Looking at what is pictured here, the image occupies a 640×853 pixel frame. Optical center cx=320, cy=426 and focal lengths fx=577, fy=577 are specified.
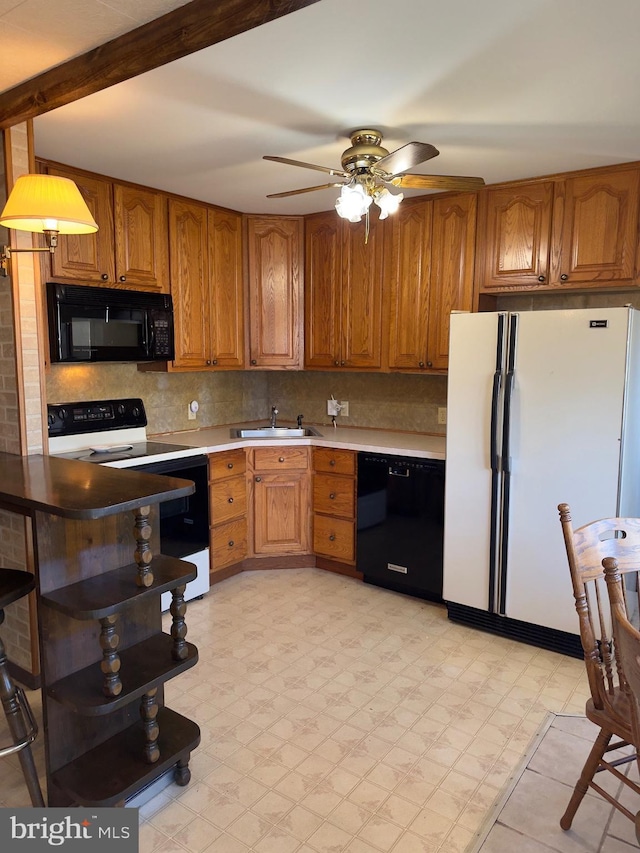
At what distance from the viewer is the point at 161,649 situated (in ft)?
6.31

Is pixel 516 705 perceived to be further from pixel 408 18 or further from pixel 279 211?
pixel 279 211

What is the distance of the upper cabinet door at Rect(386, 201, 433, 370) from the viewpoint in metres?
3.39

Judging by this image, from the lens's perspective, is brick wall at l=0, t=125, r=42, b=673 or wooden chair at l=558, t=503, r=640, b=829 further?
brick wall at l=0, t=125, r=42, b=673

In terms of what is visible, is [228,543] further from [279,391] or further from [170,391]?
[279,391]

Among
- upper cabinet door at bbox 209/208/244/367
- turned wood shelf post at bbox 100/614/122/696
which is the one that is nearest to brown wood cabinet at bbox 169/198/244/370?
upper cabinet door at bbox 209/208/244/367

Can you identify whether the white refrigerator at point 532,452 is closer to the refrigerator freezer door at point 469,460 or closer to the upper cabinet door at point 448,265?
the refrigerator freezer door at point 469,460

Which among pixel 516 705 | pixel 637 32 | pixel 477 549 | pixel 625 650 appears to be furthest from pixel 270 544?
pixel 637 32

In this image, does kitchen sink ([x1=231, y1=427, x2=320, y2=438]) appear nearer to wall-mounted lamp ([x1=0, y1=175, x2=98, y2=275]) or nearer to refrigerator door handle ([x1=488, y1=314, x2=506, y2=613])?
Result: refrigerator door handle ([x1=488, y1=314, x2=506, y2=613])

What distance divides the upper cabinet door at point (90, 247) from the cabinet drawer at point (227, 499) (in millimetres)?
1318

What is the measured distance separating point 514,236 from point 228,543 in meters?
2.42

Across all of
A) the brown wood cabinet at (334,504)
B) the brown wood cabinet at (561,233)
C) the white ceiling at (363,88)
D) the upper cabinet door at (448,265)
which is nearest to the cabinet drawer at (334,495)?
Result: the brown wood cabinet at (334,504)

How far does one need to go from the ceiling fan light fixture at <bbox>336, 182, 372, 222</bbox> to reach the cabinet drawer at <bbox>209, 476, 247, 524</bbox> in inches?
71.4

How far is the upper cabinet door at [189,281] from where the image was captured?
11.3 feet

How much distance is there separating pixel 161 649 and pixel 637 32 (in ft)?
7.83
